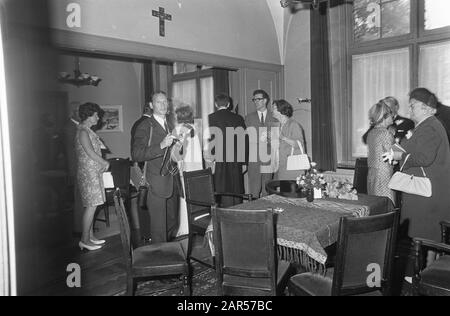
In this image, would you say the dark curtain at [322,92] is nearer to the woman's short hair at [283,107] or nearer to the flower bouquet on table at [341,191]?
the woman's short hair at [283,107]

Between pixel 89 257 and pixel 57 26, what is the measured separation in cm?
247

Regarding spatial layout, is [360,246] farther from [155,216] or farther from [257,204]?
[155,216]

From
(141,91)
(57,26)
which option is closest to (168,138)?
(57,26)

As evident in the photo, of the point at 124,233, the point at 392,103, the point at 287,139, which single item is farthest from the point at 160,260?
the point at 392,103

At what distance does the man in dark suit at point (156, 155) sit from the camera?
371cm

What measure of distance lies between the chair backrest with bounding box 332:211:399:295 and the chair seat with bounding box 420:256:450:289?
1.42 ft

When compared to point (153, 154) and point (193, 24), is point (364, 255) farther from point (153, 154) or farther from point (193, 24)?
point (193, 24)

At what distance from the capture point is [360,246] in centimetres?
216

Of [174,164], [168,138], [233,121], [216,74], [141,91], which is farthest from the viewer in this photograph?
[141,91]

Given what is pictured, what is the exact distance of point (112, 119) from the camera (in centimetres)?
837

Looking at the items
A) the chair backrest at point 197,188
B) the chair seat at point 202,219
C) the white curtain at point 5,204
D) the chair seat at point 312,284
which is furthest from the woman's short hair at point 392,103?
the white curtain at point 5,204

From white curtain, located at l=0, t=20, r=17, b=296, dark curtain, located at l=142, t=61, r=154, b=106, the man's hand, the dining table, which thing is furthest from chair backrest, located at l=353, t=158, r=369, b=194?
dark curtain, located at l=142, t=61, r=154, b=106

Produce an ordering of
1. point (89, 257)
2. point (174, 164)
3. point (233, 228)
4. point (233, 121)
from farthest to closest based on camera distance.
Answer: point (233, 121) → point (89, 257) → point (174, 164) → point (233, 228)

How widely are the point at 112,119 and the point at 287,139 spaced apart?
494 cm
